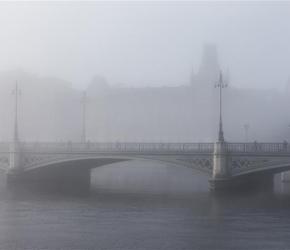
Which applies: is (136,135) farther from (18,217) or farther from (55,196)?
(18,217)

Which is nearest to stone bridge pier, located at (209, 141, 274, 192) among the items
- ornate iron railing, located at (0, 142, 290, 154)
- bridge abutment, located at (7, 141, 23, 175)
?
ornate iron railing, located at (0, 142, 290, 154)

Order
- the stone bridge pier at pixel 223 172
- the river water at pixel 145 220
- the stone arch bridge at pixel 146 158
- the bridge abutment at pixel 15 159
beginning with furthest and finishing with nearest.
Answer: the bridge abutment at pixel 15 159 < the stone bridge pier at pixel 223 172 < the stone arch bridge at pixel 146 158 < the river water at pixel 145 220

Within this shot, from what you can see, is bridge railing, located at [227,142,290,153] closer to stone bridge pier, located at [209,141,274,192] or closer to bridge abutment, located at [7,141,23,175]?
stone bridge pier, located at [209,141,274,192]

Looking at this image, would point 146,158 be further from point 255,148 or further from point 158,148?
point 255,148

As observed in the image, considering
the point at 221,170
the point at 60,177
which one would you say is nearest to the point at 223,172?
the point at 221,170

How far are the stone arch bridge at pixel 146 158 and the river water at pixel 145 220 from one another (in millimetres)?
1785

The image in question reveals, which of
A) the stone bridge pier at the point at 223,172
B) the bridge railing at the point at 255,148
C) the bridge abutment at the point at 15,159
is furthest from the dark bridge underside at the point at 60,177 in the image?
the bridge railing at the point at 255,148

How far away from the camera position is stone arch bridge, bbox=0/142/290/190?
136ft

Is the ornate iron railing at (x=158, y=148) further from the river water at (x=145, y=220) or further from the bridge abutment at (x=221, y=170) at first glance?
the river water at (x=145, y=220)

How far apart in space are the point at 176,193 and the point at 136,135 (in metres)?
47.2

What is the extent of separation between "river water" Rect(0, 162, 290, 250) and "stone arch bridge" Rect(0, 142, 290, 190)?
1785 millimetres

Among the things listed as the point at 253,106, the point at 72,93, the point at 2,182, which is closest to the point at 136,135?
the point at 72,93

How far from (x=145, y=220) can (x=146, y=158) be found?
13.4 meters

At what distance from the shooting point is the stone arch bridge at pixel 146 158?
1636 inches
